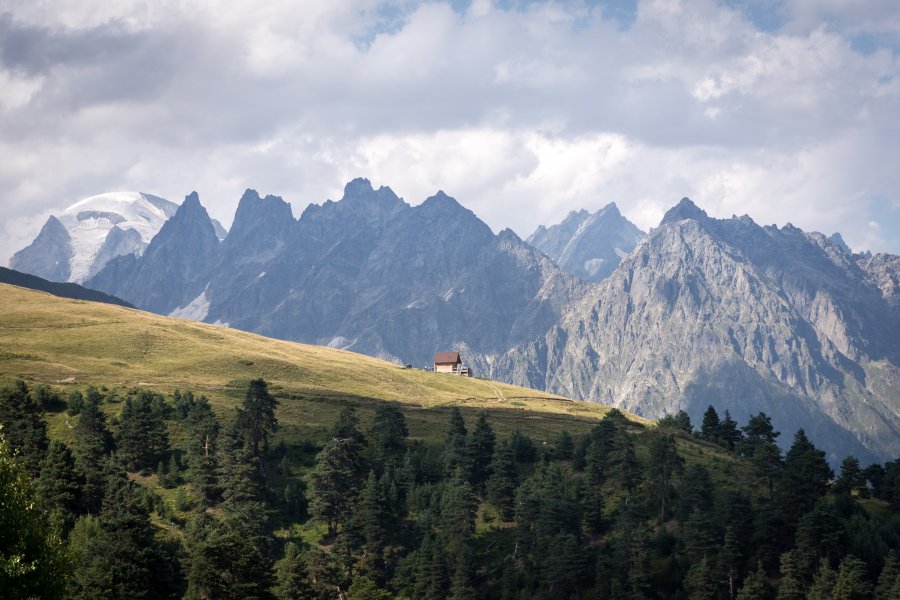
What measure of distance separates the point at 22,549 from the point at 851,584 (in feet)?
263

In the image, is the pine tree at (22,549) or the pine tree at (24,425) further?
the pine tree at (24,425)

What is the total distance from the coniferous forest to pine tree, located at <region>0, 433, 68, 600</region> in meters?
27.1

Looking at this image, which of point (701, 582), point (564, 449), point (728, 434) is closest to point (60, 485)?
point (701, 582)

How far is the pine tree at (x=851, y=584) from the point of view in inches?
3408

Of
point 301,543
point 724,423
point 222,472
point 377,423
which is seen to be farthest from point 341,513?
point 724,423

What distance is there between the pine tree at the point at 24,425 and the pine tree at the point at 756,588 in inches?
3289

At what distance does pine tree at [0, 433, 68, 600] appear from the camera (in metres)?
40.7

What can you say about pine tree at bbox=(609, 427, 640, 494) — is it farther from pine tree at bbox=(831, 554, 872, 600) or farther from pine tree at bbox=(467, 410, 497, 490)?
pine tree at bbox=(831, 554, 872, 600)

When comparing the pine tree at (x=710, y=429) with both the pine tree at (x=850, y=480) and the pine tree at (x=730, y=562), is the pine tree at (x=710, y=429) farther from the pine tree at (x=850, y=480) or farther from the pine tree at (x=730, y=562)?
the pine tree at (x=730, y=562)

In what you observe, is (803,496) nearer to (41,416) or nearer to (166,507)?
(166,507)

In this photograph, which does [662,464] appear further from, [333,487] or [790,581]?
[333,487]

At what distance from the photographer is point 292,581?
82.2 metres

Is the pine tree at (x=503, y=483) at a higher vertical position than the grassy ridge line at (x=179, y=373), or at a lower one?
lower

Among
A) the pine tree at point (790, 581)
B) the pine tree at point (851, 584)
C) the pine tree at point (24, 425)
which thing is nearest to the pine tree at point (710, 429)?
the pine tree at point (790, 581)
